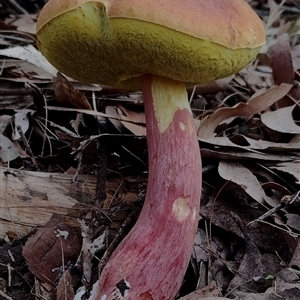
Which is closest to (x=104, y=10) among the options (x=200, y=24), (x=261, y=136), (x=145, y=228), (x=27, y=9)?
(x=200, y=24)

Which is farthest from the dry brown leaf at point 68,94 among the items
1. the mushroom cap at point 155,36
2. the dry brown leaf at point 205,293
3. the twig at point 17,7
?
the twig at point 17,7

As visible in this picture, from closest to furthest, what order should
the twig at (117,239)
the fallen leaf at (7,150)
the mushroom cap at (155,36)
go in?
the mushroom cap at (155,36)
the twig at (117,239)
the fallen leaf at (7,150)

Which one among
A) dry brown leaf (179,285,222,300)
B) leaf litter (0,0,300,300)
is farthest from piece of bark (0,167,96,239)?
dry brown leaf (179,285,222,300)

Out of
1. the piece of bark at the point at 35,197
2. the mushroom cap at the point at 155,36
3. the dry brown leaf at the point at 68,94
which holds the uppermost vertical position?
the mushroom cap at the point at 155,36

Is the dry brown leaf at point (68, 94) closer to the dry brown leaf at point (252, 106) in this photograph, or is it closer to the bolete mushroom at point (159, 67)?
the bolete mushroom at point (159, 67)

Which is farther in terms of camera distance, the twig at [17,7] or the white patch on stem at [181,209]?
the twig at [17,7]

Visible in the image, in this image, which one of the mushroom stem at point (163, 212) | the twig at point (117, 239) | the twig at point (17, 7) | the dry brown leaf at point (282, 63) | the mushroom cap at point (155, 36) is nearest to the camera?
the mushroom cap at point (155, 36)

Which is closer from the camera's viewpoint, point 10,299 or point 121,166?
point 10,299

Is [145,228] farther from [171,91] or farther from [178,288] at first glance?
[171,91]
